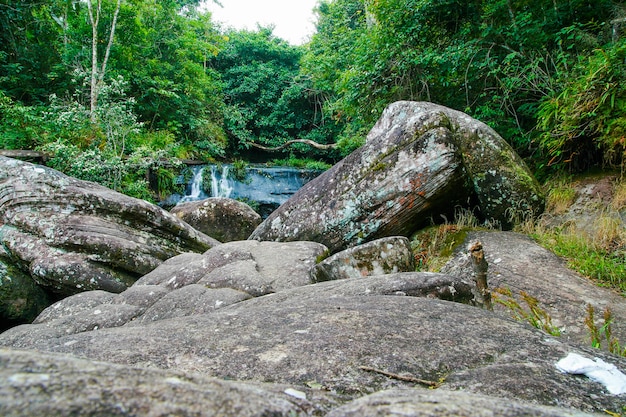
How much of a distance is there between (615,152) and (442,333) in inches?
225

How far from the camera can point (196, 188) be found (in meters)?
14.1

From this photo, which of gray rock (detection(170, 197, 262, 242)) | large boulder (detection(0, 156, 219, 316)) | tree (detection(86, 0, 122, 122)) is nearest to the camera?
large boulder (detection(0, 156, 219, 316))

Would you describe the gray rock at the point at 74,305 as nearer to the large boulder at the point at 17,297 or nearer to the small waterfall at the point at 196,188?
the large boulder at the point at 17,297

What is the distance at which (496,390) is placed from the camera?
1.44 meters

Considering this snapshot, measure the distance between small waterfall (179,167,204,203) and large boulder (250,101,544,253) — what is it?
841cm

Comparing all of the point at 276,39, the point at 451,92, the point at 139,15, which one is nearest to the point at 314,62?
the point at 139,15

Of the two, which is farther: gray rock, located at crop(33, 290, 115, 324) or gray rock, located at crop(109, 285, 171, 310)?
gray rock, located at crop(33, 290, 115, 324)

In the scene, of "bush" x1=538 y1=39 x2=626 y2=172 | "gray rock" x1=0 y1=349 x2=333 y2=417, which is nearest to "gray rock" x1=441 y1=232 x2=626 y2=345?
"bush" x1=538 y1=39 x2=626 y2=172

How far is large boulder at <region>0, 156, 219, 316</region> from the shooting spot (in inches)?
236

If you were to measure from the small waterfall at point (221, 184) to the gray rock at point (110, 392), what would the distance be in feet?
45.2

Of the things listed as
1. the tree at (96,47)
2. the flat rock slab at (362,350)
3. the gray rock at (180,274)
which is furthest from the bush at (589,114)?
the tree at (96,47)

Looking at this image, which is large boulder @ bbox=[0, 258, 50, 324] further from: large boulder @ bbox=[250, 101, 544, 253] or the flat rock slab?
the flat rock slab

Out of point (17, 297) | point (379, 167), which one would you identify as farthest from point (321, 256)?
point (17, 297)

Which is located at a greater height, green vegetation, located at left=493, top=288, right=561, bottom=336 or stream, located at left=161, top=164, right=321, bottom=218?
stream, located at left=161, top=164, right=321, bottom=218
